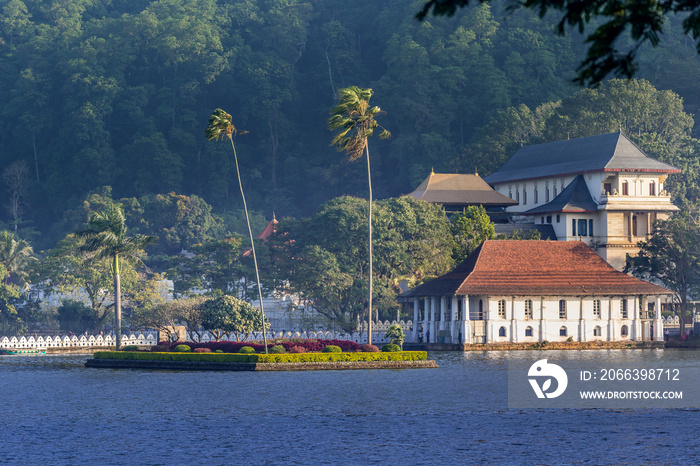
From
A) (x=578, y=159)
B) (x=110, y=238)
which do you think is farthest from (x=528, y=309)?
(x=578, y=159)

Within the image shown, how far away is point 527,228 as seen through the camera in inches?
4528

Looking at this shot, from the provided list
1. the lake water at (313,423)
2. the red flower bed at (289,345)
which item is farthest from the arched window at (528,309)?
Result: the lake water at (313,423)

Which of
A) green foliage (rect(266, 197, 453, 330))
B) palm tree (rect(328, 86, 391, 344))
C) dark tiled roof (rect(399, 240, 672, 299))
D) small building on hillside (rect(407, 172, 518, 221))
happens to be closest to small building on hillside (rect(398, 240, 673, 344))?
dark tiled roof (rect(399, 240, 672, 299))

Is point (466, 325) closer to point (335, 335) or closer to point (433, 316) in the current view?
point (433, 316)

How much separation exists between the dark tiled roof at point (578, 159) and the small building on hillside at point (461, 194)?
614cm

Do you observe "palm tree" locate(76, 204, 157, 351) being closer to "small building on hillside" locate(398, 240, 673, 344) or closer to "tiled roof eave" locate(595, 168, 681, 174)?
"small building on hillside" locate(398, 240, 673, 344)

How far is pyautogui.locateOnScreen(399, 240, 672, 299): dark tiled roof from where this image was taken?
87875mm

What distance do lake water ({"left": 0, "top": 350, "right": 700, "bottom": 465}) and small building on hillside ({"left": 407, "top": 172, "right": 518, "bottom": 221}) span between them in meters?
60.1

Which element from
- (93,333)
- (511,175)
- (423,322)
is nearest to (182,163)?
(511,175)

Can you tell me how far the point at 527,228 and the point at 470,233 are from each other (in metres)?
14.5

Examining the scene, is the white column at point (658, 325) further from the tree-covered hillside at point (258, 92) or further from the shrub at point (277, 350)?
the tree-covered hillside at point (258, 92)

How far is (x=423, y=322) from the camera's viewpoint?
309 ft

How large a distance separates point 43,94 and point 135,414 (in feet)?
496

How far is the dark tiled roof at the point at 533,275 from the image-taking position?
87.9m
